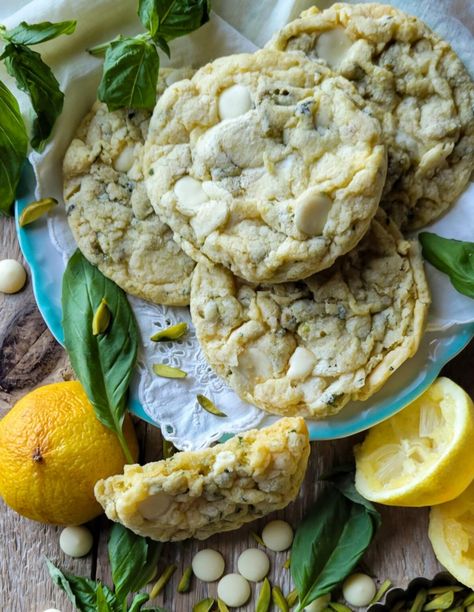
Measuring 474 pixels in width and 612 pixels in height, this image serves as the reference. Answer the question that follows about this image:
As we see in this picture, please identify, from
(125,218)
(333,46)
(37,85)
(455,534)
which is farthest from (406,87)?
(455,534)

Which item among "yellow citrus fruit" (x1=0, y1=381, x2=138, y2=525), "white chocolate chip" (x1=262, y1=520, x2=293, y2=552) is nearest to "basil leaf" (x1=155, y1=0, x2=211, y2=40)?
"yellow citrus fruit" (x1=0, y1=381, x2=138, y2=525)

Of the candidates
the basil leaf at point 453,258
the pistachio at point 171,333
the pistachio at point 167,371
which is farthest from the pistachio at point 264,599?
the basil leaf at point 453,258

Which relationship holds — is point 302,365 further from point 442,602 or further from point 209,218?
point 442,602

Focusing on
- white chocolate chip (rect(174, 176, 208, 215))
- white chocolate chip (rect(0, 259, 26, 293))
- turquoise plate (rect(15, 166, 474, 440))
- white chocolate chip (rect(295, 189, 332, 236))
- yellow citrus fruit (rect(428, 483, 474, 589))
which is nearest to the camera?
white chocolate chip (rect(295, 189, 332, 236))

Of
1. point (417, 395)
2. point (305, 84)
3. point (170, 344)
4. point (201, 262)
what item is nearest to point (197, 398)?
point (170, 344)

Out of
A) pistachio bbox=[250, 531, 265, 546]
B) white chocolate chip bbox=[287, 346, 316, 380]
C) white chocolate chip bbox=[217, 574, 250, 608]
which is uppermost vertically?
white chocolate chip bbox=[287, 346, 316, 380]

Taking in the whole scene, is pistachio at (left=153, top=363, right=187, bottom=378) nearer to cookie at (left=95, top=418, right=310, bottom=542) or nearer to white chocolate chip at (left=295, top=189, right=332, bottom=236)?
cookie at (left=95, top=418, right=310, bottom=542)

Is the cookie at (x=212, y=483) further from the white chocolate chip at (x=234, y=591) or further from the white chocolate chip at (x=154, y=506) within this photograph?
the white chocolate chip at (x=234, y=591)
